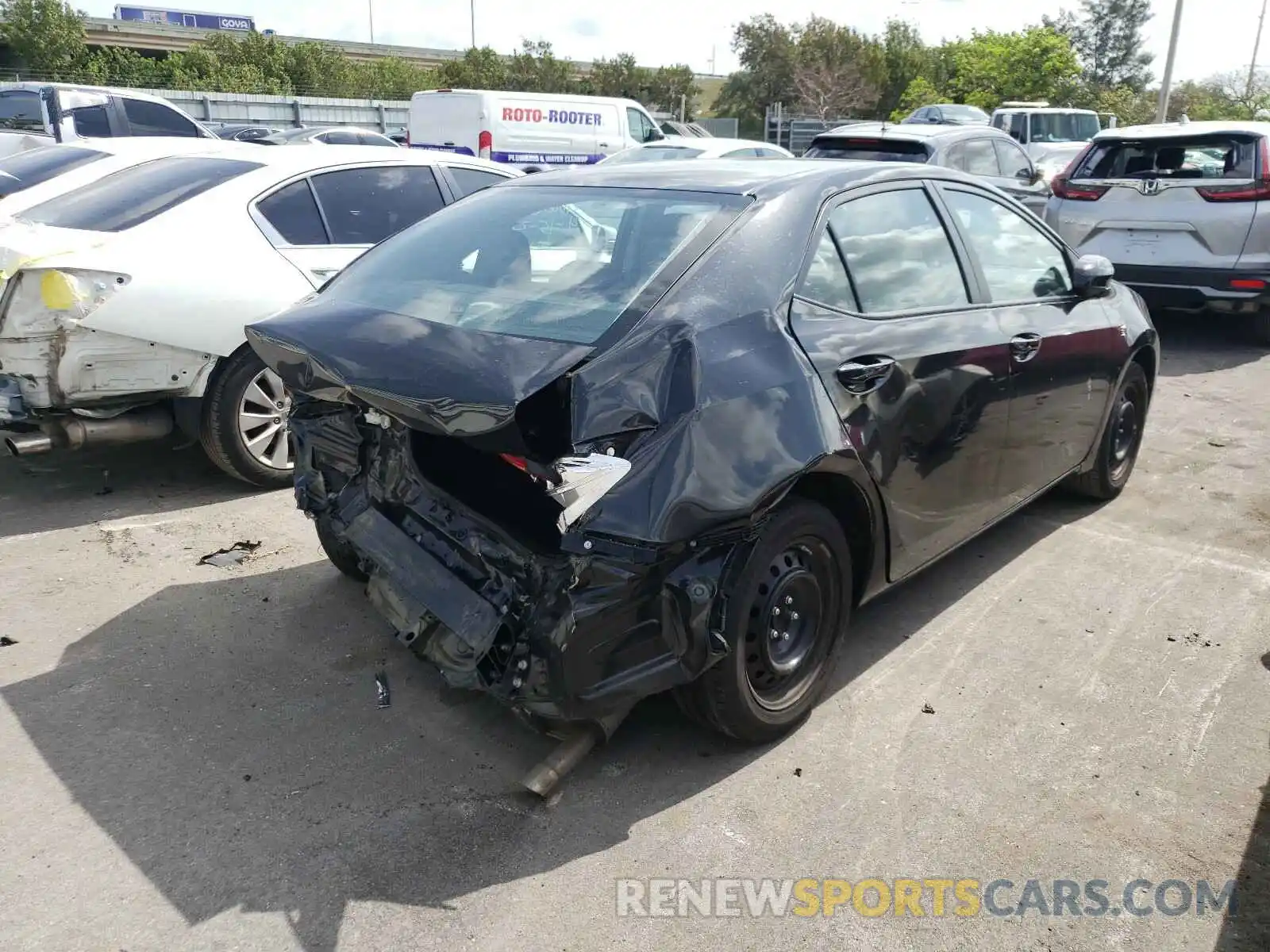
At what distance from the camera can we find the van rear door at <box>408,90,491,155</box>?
1762 centimetres

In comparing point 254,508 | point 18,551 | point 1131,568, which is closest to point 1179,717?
point 1131,568

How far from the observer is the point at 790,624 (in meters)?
3.24

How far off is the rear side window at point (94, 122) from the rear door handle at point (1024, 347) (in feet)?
43.7

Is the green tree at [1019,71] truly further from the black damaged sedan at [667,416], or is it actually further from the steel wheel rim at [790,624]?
the steel wheel rim at [790,624]

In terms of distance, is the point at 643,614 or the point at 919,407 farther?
the point at 919,407

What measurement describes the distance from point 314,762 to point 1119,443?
4253 millimetres

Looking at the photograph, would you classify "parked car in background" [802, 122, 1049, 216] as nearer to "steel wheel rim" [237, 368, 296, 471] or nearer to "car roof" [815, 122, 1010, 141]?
"car roof" [815, 122, 1010, 141]

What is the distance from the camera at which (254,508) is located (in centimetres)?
521

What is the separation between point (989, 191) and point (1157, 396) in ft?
13.2

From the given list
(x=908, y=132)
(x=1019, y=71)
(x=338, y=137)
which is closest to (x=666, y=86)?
(x=1019, y=71)

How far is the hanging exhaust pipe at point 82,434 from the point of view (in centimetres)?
486

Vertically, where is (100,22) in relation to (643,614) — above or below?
above

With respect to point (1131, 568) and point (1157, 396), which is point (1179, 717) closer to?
point (1131, 568)

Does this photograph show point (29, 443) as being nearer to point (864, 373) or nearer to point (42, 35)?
point (864, 373)
